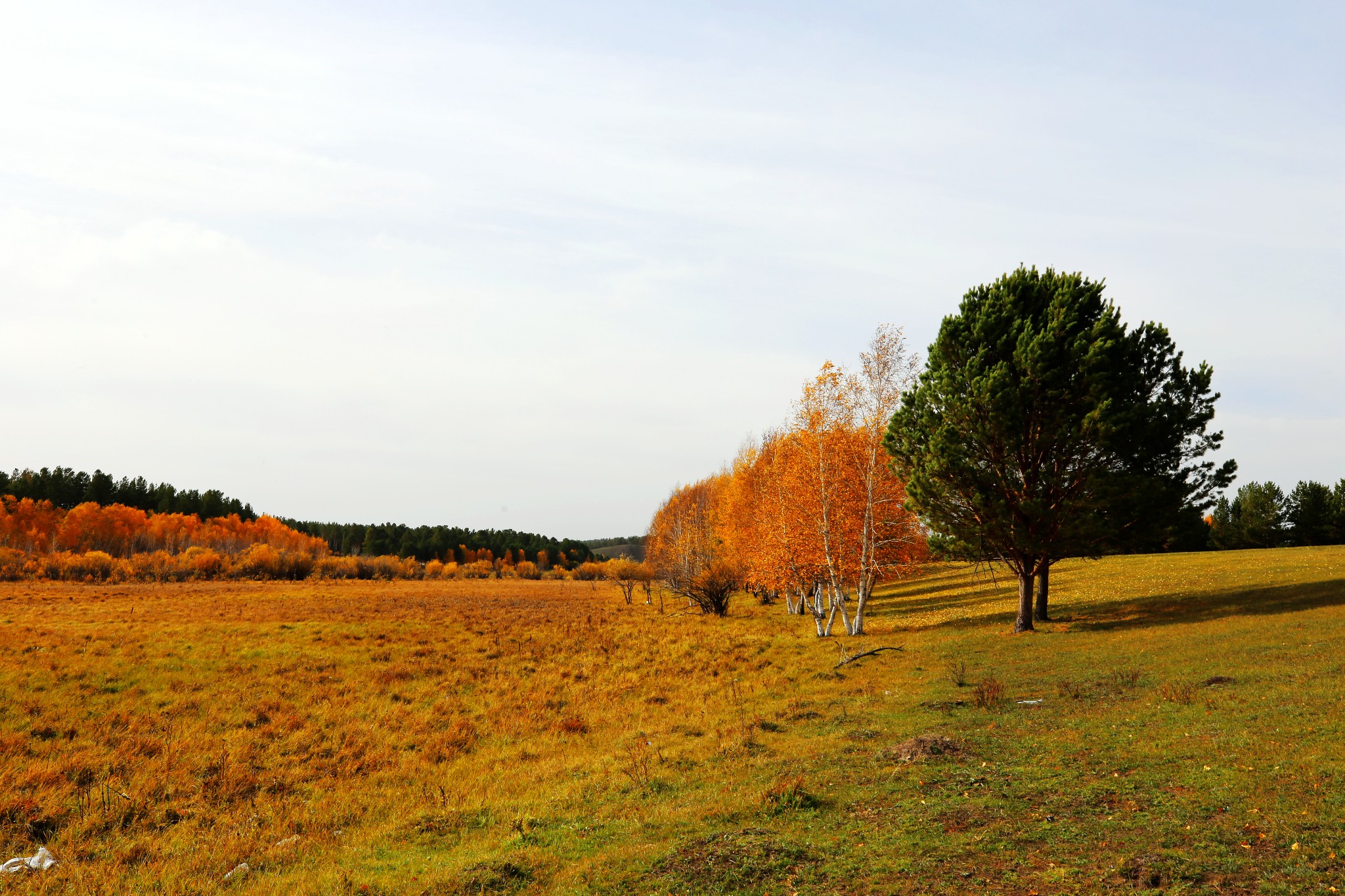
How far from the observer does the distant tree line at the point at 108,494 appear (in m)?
145

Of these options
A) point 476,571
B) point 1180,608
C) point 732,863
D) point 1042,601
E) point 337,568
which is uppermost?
point 1180,608

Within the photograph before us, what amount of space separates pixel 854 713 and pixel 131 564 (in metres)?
92.8

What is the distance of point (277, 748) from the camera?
1864 cm

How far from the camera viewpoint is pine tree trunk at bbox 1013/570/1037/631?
99.2ft

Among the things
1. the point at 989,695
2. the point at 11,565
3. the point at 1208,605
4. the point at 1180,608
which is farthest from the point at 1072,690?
the point at 11,565

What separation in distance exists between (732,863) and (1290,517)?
9328 centimetres

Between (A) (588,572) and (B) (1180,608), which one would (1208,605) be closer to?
(B) (1180,608)

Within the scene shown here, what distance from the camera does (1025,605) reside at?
1198 inches

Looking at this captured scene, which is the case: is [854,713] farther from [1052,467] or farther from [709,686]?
[1052,467]

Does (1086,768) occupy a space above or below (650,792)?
above

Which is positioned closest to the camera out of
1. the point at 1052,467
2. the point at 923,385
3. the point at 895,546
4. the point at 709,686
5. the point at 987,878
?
the point at 987,878

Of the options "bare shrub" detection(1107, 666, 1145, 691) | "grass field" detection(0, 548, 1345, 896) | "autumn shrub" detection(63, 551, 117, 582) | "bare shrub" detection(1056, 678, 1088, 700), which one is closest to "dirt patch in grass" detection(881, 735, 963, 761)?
"grass field" detection(0, 548, 1345, 896)

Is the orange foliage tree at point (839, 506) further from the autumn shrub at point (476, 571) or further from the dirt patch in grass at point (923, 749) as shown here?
the autumn shrub at point (476, 571)

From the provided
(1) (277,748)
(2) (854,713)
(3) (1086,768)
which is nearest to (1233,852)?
(3) (1086,768)
